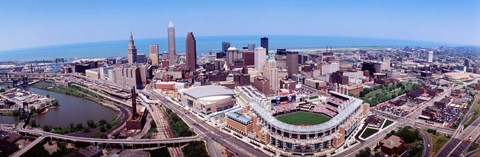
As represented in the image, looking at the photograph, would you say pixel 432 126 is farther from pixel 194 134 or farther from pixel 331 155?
pixel 194 134

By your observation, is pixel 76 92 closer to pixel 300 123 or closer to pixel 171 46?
pixel 171 46

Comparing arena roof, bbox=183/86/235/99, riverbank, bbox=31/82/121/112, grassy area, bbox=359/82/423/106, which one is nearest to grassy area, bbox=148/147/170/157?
arena roof, bbox=183/86/235/99

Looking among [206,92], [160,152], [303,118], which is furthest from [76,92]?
[303,118]

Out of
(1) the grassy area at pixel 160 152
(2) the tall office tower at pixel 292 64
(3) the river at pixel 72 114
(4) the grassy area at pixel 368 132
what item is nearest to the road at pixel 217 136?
(1) the grassy area at pixel 160 152

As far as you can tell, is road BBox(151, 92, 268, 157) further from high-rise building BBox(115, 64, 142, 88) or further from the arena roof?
high-rise building BBox(115, 64, 142, 88)

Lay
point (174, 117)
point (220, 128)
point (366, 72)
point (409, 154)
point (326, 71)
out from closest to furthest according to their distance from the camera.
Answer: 1. point (409, 154)
2. point (220, 128)
3. point (174, 117)
4. point (366, 72)
5. point (326, 71)

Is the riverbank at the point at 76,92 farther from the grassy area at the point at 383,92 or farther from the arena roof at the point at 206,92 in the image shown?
the grassy area at the point at 383,92

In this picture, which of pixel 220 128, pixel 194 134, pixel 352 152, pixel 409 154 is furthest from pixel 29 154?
pixel 409 154
